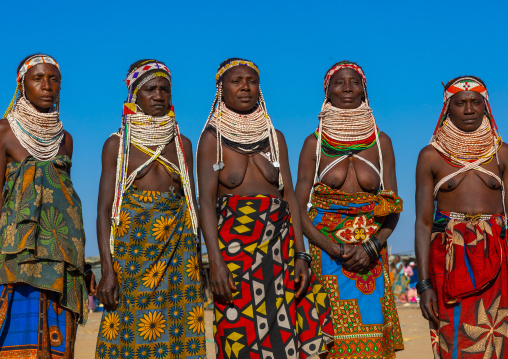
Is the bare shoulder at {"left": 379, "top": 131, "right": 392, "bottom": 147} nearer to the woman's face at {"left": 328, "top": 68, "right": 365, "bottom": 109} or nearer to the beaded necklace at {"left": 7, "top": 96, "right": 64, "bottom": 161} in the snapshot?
the woman's face at {"left": 328, "top": 68, "right": 365, "bottom": 109}

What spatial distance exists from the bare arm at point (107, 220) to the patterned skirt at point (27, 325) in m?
0.52

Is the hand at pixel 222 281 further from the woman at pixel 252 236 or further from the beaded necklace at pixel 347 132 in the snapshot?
the beaded necklace at pixel 347 132

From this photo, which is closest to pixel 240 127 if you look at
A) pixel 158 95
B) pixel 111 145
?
pixel 158 95

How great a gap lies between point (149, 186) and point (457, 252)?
9.04ft

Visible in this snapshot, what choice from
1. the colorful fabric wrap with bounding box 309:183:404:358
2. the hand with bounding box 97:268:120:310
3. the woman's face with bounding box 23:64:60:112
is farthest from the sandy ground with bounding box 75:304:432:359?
the woman's face with bounding box 23:64:60:112

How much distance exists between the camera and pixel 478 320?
19.9 feet

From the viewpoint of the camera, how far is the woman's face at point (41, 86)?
243 inches

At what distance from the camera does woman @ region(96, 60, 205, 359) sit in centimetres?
576

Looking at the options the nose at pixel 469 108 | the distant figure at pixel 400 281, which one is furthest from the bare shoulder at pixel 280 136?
the distant figure at pixel 400 281

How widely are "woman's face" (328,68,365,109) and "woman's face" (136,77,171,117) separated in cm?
163

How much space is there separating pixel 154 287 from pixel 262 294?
0.90 metres

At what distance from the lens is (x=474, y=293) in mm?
6113

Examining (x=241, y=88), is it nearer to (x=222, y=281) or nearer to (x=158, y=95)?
(x=158, y=95)

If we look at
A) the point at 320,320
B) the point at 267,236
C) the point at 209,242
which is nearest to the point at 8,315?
the point at 209,242
